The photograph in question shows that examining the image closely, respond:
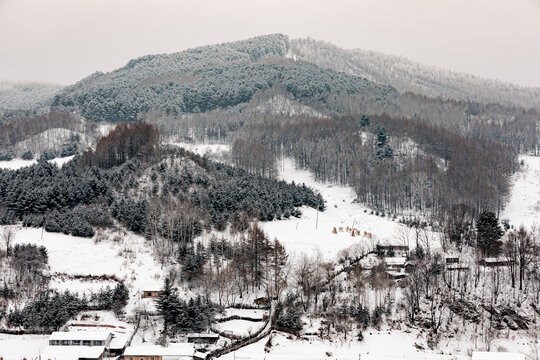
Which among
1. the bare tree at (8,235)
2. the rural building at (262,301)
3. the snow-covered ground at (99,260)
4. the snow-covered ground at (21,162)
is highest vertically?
the snow-covered ground at (21,162)

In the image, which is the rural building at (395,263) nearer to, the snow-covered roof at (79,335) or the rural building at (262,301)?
the rural building at (262,301)

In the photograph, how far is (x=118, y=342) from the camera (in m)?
36.8

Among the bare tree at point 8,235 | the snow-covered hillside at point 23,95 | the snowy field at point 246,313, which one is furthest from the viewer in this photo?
the snow-covered hillside at point 23,95

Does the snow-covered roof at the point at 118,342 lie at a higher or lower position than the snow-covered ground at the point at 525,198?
lower

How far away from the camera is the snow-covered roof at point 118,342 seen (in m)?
36.2

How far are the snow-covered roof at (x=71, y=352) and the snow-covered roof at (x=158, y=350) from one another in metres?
1.81

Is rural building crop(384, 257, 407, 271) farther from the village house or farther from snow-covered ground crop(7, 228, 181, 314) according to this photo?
snow-covered ground crop(7, 228, 181, 314)

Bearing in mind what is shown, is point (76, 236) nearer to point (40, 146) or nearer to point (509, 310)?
point (509, 310)

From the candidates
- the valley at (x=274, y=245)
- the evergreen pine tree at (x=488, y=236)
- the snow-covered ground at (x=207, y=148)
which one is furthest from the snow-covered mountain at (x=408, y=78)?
the evergreen pine tree at (x=488, y=236)

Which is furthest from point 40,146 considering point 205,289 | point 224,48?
point 224,48

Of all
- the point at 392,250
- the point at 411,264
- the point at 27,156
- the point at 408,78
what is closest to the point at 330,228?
the point at 392,250

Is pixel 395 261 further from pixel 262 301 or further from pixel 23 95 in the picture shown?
pixel 23 95

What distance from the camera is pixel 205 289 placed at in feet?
141

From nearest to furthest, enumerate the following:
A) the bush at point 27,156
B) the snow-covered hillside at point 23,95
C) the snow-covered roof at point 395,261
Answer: the snow-covered roof at point 395,261 → the bush at point 27,156 → the snow-covered hillside at point 23,95
